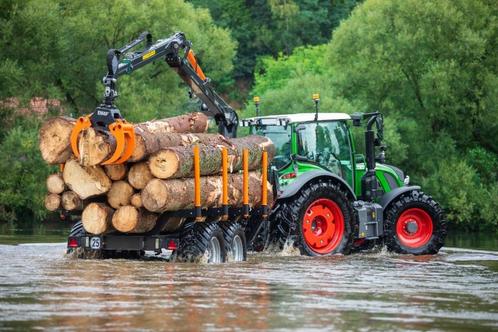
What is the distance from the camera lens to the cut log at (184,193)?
19.0 metres

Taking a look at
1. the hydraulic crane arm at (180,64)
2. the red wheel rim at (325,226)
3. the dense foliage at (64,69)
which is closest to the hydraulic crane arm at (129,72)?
the hydraulic crane arm at (180,64)

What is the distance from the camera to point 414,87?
43.7m

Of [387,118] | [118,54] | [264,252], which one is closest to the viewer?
[118,54]

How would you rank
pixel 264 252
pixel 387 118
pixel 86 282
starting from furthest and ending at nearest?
pixel 387 118
pixel 264 252
pixel 86 282

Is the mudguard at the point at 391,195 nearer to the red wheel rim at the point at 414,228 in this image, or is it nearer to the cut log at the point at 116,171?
the red wheel rim at the point at 414,228

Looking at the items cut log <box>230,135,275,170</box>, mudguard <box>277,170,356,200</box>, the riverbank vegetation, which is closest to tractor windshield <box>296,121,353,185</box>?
mudguard <box>277,170,356,200</box>

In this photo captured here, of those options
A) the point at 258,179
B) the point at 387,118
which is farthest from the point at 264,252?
A: the point at 387,118

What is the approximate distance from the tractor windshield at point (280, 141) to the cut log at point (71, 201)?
194 inches

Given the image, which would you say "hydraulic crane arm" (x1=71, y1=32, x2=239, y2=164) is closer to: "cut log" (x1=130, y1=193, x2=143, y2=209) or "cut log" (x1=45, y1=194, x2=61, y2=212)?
"cut log" (x1=130, y1=193, x2=143, y2=209)

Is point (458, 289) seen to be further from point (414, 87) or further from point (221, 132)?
point (414, 87)

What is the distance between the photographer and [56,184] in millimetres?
20062

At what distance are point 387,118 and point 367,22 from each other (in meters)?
3.82

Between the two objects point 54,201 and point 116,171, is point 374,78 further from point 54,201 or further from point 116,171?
point 116,171

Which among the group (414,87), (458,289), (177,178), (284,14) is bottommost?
(458,289)
